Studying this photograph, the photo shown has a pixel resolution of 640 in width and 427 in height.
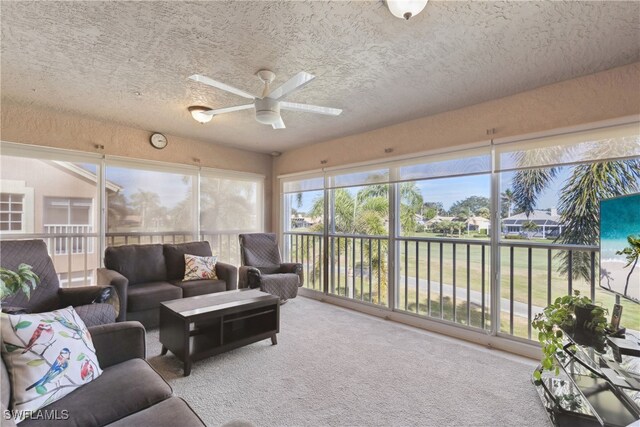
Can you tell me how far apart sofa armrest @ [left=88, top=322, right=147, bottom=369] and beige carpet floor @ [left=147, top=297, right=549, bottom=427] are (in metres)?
0.58

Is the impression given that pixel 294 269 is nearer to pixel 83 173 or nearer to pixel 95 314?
pixel 95 314

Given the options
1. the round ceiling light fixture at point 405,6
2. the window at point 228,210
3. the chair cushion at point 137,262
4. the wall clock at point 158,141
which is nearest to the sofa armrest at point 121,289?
the chair cushion at point 137,262

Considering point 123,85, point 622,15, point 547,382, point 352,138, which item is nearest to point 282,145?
point 352,138

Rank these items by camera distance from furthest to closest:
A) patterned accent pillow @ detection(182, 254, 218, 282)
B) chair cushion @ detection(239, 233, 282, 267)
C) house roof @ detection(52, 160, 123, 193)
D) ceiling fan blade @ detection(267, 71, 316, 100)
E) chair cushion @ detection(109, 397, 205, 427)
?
1. chair cushion @ detection(239, 233, 282, 267)
2. patterned accent pillow @ detection(182, 254, 218, 282)
3. house roof @ detection(52, 160, 123, 193)
4. ceiling fan blade @ detection(267, 71, 316, 100)
5. chair cushion @ detection(109, 397, 205, 427)

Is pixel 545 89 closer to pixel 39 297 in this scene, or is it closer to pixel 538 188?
pixel 538 188

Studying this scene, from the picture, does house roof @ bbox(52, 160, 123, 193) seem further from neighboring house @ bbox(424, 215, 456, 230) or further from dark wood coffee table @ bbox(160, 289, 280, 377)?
neighboring house @ bbox(424, 215, 456, 230)

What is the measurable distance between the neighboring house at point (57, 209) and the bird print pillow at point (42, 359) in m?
2.63

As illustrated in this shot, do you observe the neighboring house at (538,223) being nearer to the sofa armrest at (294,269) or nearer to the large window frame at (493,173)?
the large window frame at (493,173)

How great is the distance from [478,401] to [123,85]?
3.73 m

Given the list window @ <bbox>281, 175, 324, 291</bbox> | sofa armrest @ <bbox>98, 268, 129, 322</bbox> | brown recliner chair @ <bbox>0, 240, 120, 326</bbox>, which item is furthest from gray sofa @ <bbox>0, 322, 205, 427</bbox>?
window @ <bbox>281, 175, 324, 291</bbox>

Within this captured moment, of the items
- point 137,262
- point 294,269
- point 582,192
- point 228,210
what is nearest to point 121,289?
point 137,262

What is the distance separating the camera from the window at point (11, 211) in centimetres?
298

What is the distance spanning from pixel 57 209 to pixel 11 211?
0.37 metres

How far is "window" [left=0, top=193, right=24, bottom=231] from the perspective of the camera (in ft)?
9.77
